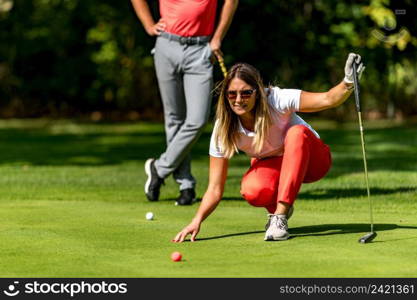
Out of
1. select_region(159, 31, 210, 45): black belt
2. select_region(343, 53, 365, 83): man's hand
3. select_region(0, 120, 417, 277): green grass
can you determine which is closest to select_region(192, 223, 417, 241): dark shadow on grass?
select_region(0, 120, 417, 277): green grass

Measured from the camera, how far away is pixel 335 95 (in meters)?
6.86

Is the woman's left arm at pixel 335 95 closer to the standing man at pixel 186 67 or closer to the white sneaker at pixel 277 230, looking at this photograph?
the white sneaker at pixel 277 230

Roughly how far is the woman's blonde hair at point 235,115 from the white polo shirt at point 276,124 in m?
0.05

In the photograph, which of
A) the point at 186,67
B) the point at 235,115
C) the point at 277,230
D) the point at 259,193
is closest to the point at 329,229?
the point at 259,193

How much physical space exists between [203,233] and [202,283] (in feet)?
6.77

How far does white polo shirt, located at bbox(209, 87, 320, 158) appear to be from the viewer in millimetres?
7125

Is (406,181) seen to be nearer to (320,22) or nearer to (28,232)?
(28,232)

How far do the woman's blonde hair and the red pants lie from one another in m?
0.20

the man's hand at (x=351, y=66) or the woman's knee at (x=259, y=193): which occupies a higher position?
the man's hand at (x=351, y=66)

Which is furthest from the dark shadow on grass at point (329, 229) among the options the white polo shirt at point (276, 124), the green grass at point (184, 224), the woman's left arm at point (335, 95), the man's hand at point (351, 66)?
the man's hand at point (351, 66)

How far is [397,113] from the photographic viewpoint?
2966 cm

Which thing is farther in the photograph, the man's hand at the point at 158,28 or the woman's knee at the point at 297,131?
the man's hand at the point at 158,28

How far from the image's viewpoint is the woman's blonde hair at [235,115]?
7.02 meters

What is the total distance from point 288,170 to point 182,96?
118 inches
